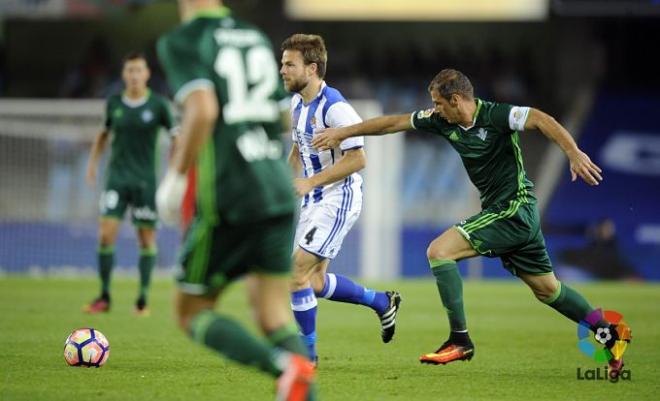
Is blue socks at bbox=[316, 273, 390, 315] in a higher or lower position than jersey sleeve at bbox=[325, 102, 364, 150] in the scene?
lower

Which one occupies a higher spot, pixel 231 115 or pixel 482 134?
pixel 482 134

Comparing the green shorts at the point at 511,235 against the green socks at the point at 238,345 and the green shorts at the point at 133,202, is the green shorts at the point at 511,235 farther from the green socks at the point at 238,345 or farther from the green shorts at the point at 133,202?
the green shorts at the point at 133,202

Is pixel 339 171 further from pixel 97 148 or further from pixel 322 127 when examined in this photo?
pixel 97 148

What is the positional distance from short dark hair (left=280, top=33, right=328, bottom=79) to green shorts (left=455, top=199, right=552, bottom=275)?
150 cm

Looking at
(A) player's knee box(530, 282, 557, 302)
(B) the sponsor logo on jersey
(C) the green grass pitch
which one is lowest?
(C) the green grass pitch

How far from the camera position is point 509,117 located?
7.65 metres

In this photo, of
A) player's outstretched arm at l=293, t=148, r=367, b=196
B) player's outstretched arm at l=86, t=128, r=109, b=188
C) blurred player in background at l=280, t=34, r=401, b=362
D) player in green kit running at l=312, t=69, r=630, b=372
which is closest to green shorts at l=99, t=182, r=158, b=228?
player's outstretched arm at l=86, t=128, r=109, b=188

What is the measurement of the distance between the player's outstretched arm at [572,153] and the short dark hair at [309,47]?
1617 mm

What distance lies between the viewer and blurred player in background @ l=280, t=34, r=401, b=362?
25.5ft

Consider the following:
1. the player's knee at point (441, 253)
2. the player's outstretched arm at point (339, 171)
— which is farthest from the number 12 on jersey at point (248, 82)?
the player's knee at point (441, 253)

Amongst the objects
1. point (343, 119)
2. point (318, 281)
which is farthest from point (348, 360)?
point (343, 119)

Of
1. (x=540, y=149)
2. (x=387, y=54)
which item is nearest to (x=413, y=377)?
(x=540, y=149)

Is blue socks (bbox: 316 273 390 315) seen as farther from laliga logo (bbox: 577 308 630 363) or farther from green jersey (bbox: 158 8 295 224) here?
green jersey (bbox: 158 8 295 224)

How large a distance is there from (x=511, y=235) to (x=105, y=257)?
5.94 meters
